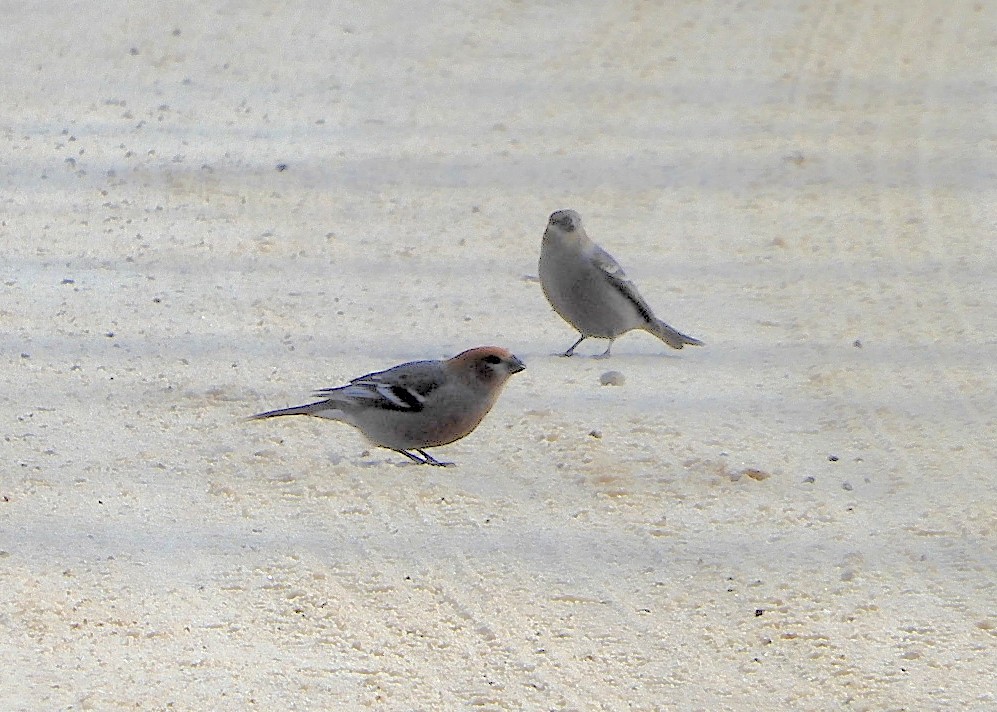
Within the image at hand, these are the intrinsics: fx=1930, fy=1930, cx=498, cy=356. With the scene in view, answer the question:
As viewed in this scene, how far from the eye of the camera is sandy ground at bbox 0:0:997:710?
211 inches

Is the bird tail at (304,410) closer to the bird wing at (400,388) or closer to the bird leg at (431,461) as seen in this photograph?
the bird wing at (400,388)

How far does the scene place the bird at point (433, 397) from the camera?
6770mm

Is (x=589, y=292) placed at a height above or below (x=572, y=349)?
above

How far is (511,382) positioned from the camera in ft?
27.0

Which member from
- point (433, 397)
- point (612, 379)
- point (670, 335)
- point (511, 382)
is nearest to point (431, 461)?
point (433, 397)

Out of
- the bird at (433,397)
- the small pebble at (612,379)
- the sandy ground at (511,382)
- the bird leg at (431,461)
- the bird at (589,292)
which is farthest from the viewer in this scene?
the bird at (589,292)

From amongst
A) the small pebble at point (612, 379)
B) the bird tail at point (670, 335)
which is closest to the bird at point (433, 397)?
the small pebble at point (612, 379)

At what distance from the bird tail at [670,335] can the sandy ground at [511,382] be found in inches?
4.1

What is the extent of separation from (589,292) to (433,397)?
2.11m

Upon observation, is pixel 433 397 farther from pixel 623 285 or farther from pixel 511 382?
pixel 623 285

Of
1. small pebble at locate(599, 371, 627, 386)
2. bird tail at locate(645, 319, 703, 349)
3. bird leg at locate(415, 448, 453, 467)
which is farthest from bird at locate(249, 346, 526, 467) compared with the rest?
bird tail at locate(645, 319, 703, 349)

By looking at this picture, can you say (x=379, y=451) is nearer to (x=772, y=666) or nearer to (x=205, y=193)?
(x=772, y=666)

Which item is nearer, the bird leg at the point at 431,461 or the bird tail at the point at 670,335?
the bird leg at the point at 431,461

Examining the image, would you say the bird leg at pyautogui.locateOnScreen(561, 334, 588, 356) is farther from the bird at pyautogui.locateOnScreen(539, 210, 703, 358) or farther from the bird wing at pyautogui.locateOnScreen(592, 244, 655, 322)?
the bird wing at pyautogui.locateOnScreen(592, 244, 655, 322)
